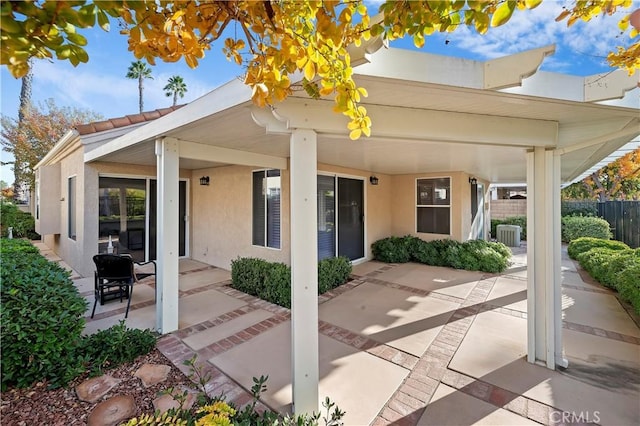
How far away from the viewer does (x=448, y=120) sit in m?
2.51

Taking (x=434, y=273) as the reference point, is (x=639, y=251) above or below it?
above

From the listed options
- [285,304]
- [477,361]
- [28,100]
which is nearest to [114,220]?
[285,304]

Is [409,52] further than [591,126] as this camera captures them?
No

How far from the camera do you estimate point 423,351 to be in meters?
3.34

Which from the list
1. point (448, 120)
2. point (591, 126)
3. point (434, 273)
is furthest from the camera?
point (434, 273)

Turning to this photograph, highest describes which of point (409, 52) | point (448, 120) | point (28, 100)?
point (28, 100)

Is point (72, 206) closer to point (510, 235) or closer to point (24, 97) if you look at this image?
point (24, 97)

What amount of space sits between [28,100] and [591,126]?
23282 millimetres

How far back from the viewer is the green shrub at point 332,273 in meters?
5.52

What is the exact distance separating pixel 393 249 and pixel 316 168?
6.50m

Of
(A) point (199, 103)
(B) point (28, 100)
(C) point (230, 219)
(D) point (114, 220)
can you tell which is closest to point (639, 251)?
(A) point (199, 103)

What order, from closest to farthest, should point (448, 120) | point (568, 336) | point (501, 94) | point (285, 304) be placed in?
1. point (501, 94)
2. point (448, 120)
3. point (568, 336)
4. point (285, 304)

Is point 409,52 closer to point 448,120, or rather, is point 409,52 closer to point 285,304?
point 448,120

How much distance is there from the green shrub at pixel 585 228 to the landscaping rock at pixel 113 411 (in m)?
14.9
